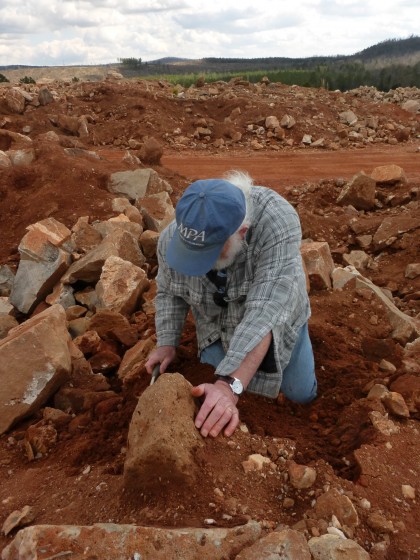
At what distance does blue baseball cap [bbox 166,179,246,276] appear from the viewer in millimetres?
2416

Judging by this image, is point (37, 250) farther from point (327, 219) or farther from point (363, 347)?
point (327, 219)

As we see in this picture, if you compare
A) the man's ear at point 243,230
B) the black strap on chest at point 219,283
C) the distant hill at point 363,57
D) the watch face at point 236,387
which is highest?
the man's ear at point 243,230

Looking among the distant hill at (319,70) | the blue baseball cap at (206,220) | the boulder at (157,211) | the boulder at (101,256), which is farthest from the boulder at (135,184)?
the distant hill at (319,70)

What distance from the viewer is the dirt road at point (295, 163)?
35.1 feet

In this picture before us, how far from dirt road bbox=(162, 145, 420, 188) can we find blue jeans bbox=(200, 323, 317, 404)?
6.86 m

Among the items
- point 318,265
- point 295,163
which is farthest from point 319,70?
point 318,265

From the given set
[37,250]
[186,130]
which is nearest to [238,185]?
[37,250]

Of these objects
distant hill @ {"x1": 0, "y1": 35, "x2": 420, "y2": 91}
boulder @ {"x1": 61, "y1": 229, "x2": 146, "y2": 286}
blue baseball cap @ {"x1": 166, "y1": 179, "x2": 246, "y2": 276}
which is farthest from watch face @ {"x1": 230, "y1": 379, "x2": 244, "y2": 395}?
distant hill @ {"x1": 0, "y1": 35, "x2": 420, "y2": 91}

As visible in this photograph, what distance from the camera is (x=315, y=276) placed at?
4762 mm

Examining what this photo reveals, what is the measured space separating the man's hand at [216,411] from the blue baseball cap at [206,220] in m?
0.52

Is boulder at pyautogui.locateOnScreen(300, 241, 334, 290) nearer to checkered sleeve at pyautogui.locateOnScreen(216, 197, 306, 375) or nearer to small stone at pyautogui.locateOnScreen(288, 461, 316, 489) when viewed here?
checkered sleeve at pyautogui.locateOnScreen(216, 197, 306, 375)

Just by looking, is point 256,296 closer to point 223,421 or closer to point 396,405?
point 223,421

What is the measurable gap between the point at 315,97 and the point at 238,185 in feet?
50.3

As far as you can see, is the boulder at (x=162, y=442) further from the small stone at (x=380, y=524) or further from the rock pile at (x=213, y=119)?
the rock pile at (x=213, y=119)
